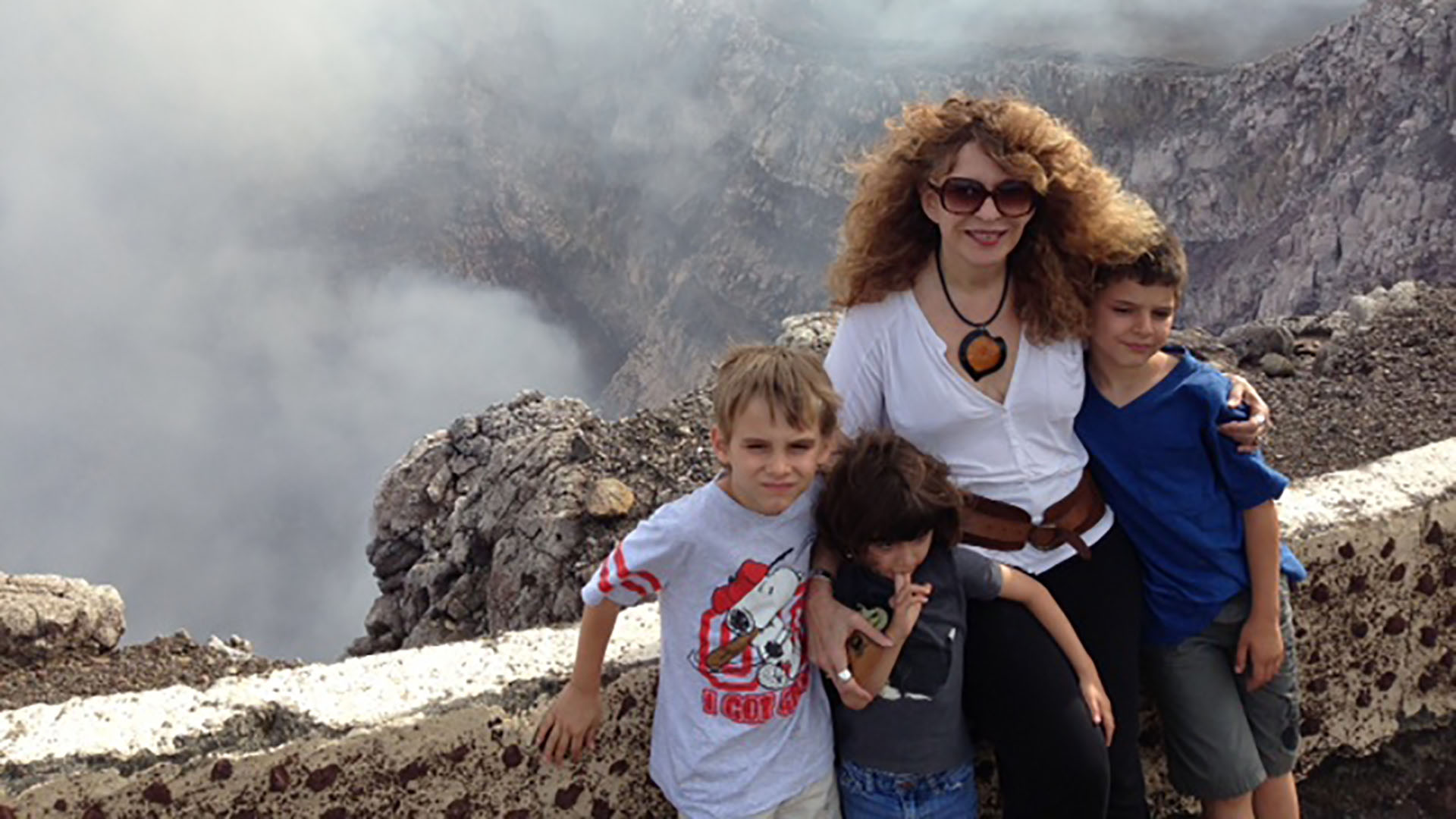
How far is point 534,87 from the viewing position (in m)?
43.2

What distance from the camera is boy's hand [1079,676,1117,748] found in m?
2.40

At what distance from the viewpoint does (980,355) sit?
2.51 meters

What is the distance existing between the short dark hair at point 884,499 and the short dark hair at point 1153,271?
1.91 feet

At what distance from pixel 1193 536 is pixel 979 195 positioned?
861 millimetres

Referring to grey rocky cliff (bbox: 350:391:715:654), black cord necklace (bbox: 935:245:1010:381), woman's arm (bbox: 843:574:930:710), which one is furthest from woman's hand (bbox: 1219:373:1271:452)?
grey rocky cliff (bbox: 350:391:715:654)

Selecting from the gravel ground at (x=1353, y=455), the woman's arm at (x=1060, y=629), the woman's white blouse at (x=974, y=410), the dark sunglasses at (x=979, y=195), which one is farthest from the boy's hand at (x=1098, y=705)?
the gravel ground at (x=1353, y=455)

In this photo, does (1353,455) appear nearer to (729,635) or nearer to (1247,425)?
(1247,425)

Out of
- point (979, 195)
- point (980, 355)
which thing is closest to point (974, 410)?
point (980, 355)

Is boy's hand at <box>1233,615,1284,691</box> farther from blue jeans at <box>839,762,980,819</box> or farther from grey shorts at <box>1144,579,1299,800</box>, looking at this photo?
blue jeans at <box>839,762,980,819</box>

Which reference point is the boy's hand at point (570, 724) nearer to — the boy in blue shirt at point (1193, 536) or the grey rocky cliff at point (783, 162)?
the boy in blue shirt at point (1193, 536)

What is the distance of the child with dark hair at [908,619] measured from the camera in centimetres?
230

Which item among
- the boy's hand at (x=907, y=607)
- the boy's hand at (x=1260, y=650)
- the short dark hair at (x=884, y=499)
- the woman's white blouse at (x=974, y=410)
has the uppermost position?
the woman's white blouse at (x=974, y=410)

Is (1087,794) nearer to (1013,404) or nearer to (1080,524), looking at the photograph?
(1080,524)

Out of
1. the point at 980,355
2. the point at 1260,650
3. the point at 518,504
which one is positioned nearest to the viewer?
the point at 980,355
